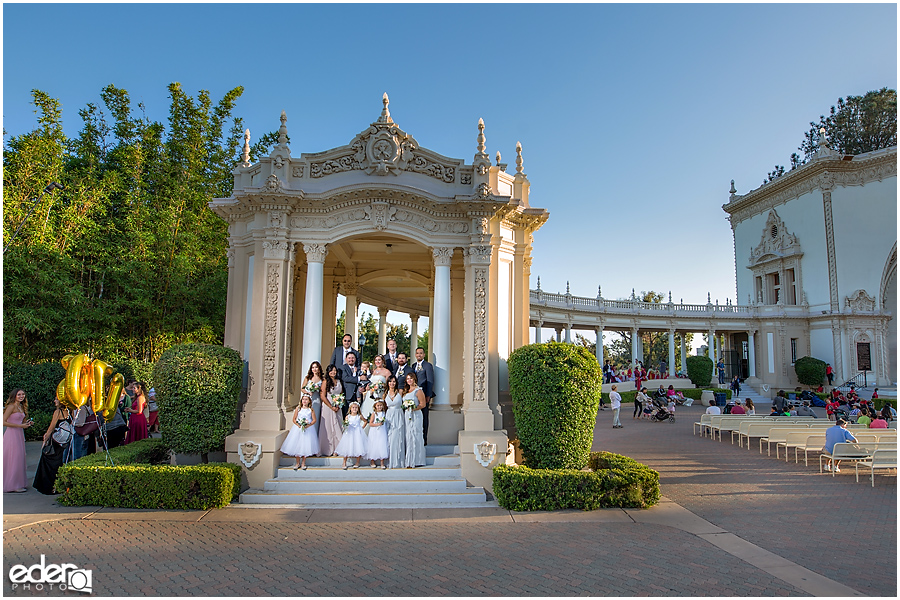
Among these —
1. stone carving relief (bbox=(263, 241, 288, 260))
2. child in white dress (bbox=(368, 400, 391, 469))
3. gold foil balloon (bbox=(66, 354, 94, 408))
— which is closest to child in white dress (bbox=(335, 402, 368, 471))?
child in white dress (bbox=(368, 400, 391, 469))

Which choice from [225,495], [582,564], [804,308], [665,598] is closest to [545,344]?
[582,564]

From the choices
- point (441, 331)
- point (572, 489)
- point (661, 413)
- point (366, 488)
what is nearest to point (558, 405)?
point (572, 489)

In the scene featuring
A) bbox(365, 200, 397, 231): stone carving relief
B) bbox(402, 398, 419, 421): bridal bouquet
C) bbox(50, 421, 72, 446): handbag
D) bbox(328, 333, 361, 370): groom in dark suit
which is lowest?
bbox(50, 421, 72, 446): handbag

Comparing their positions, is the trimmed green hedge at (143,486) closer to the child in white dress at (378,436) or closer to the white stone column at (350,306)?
the child in white dress at (378,436)

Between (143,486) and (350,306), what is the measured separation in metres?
7.13

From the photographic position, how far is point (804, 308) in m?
42.0

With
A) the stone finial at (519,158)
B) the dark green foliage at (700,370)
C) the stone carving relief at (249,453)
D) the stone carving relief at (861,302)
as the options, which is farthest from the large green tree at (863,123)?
the stone carving relief at (249,453)

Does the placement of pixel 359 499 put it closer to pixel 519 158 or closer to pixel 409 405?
pixel 409 405

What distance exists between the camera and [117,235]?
727 inches

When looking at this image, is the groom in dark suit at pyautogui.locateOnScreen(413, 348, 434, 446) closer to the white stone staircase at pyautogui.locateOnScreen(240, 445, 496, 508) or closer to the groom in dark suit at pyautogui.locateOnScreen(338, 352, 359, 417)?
the white stone staircase at pyautogui.locateOnScreen(240, 445, 496, 508)

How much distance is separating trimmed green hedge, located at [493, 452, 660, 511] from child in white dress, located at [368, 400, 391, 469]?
2.06 m

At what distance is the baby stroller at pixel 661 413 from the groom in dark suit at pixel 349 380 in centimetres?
1667

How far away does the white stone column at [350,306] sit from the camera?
14.3m

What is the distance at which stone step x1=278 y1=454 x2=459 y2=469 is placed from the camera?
9609 millimetres
